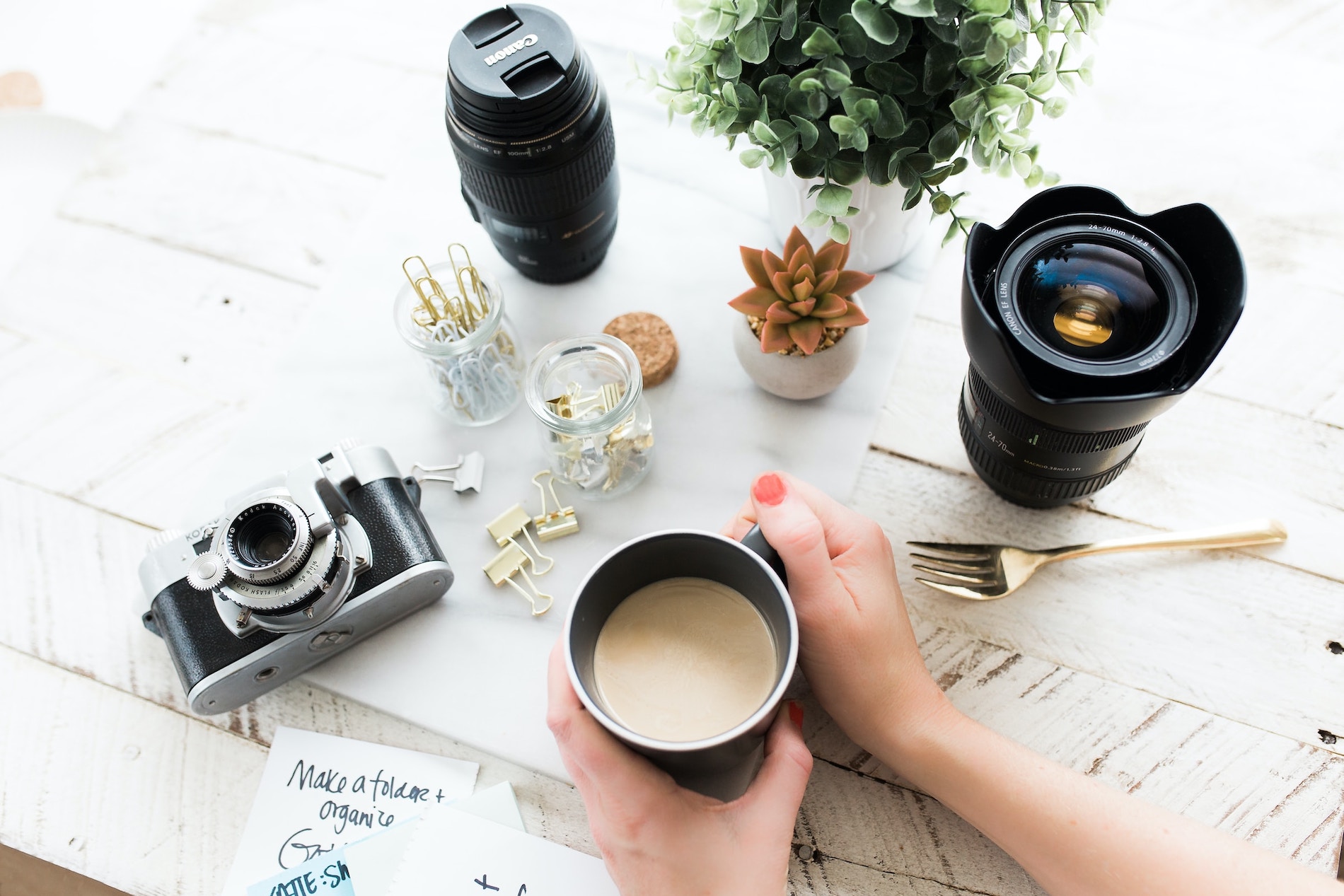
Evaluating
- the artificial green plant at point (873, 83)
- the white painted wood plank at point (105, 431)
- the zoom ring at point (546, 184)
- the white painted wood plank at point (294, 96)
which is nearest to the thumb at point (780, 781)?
the artificial green plant at point (873, 83)

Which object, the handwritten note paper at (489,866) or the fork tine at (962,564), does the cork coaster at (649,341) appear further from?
the handwritten note paper at (489,866)

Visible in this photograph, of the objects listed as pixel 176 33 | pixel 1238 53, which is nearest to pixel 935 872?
pixel 1238 53

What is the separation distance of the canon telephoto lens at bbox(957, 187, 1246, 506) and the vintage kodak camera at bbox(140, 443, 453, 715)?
1.69ft

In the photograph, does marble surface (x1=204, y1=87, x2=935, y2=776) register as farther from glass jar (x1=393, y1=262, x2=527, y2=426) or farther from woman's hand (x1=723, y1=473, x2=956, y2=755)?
woman's hand (x1=723, y1=473, x2=956, y2=755)

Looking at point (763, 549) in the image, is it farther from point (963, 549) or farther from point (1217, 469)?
point (1217, 469)

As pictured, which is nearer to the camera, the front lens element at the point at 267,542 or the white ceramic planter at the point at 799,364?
the front lens element at the point at 267,542

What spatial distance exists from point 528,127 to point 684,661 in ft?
1.56

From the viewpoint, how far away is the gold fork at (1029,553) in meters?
0.83

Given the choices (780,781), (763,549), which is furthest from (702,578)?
(780,781)

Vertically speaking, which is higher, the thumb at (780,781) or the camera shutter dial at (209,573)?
the camera shutter dial at (209,573)

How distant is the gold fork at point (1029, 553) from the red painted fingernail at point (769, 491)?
8.5 inches

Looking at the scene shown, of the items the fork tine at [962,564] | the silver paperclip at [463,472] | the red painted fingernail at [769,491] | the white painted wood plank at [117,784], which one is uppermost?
the red painted fingernail at [769,491]

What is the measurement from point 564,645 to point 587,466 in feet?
0.97

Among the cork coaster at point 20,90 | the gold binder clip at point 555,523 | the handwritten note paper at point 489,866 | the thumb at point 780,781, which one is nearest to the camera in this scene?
Answer: the thumb at point 780,781
